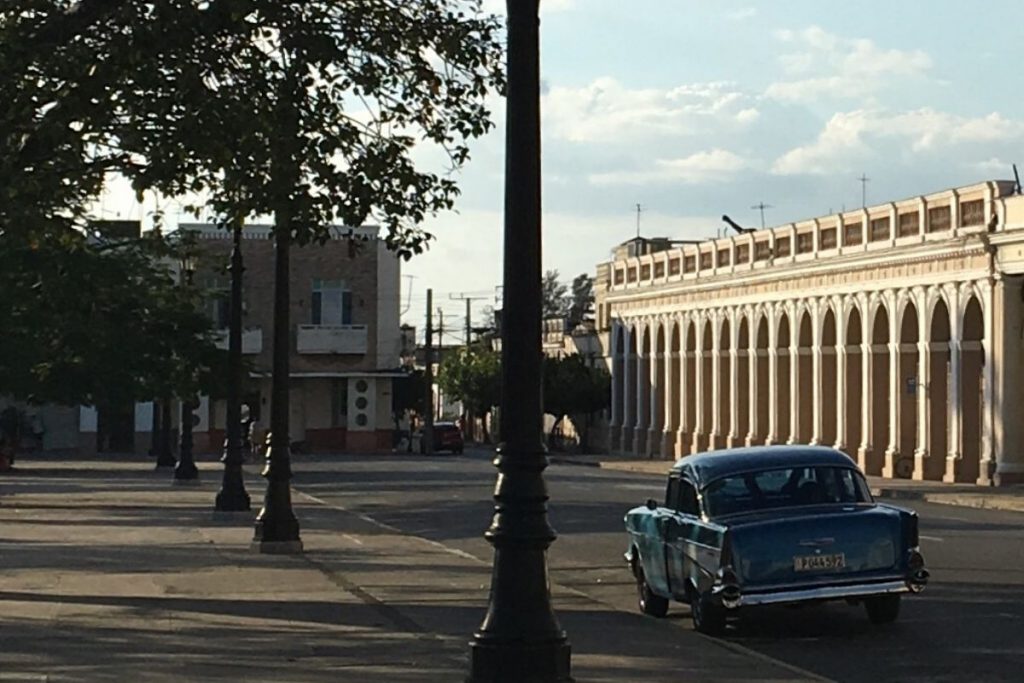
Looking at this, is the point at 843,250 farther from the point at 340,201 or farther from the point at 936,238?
the point at 340,201

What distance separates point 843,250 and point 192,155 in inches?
2069

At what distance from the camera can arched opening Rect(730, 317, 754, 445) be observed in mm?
80875

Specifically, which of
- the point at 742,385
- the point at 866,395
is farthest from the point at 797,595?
the point at 742,385

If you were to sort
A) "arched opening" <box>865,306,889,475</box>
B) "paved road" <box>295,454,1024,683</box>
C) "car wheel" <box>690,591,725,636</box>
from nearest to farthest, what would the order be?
"paved road" <box>295,454,1024,683</box> < "car wheel" <box>690,591,725,636</box> < "arched opening" <box>865,306,889,475</box>

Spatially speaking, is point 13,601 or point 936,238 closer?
point 13,601

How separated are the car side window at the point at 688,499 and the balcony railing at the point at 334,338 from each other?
265ft

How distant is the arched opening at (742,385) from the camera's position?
80875 mm

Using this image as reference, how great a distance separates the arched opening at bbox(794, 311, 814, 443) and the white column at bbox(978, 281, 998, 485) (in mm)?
15492

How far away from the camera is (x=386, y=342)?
328ft

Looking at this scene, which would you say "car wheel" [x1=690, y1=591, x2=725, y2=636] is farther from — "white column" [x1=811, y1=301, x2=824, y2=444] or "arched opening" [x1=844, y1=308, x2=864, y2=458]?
"white column" [x1=811, y1=301, x2=824, y2=444]

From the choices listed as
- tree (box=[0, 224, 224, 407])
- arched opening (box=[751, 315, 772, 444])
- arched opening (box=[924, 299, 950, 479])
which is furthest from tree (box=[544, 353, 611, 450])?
tree (box=[0, 224, 224, 407])

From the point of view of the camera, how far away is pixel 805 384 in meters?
74.5

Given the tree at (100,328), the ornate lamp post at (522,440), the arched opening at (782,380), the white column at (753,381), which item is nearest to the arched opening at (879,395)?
the arched opening at (782,380)

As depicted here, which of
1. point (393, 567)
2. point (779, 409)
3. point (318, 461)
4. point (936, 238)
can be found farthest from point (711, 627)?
point (318, 461)
